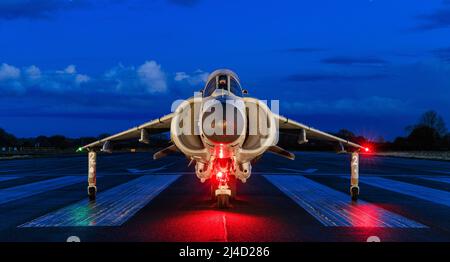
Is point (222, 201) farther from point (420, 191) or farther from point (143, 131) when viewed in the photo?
point (420, 191)

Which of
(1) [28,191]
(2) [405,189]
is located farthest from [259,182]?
(1) [28,191]

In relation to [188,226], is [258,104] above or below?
above

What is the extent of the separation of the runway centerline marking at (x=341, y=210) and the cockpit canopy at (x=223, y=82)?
3594 mm

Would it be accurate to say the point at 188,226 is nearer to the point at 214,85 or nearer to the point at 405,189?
the point at 214,85

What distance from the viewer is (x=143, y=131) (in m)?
14.7

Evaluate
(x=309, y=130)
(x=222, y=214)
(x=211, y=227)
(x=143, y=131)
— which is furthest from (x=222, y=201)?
(x=309, y=130)

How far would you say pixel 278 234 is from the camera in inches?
357

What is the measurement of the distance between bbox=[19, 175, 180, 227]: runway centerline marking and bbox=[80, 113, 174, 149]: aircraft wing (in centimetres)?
178

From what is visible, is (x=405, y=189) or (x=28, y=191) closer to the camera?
(x=28, y=191)

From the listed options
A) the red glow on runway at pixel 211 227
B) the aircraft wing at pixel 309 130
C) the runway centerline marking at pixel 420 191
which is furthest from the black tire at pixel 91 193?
the runway centerline marking at pixel 420 191

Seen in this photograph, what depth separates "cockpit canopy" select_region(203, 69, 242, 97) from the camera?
12000mm

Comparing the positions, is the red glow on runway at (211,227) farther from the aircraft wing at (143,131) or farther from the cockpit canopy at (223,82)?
the aircraft wing at (143,131)
